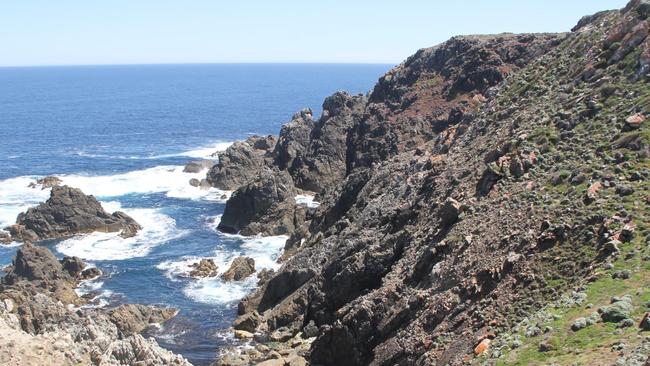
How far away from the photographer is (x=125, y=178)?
11106 centimetres

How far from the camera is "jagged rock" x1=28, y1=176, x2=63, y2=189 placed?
103269 mm

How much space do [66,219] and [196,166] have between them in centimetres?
3669

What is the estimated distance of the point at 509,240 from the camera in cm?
3219

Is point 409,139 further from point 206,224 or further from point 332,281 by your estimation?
point 332,281

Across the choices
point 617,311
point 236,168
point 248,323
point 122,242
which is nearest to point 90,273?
point 122,242

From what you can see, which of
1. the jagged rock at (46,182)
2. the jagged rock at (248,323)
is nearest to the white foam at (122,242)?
the jagged rock at (46,182)

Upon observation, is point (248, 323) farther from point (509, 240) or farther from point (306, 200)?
point (306, 200)

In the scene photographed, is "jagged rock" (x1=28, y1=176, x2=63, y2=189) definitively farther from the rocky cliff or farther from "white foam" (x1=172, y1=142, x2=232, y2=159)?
the rocky cliff

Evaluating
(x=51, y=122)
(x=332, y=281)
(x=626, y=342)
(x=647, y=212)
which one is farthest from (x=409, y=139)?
(x=51, y=122)

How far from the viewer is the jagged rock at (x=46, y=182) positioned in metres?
103

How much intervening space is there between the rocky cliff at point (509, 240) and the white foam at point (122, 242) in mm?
25055

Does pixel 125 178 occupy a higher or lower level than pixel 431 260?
lower

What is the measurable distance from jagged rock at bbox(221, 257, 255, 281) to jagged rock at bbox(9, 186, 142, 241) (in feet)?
68.6

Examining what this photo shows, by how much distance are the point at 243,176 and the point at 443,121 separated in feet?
125
